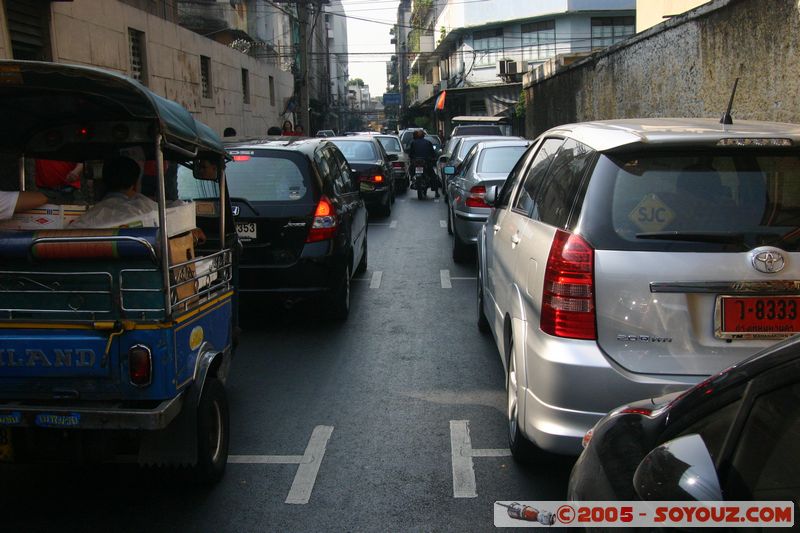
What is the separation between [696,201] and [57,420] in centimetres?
314

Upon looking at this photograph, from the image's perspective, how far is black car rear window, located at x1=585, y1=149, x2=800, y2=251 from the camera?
348 centimetres

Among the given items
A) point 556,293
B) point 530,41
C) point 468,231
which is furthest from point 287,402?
point 530,41

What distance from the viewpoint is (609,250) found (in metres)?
3.49

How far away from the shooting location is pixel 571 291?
11.6 ft

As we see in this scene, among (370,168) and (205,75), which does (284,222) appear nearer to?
(370,168)

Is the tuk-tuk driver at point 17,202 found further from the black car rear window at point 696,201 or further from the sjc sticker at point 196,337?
the black car rear window at point 696,201

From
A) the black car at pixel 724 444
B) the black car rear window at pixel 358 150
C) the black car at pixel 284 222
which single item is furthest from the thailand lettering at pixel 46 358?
the black car rear window at pixel 358 150

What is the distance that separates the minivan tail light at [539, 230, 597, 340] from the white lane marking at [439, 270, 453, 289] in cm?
580

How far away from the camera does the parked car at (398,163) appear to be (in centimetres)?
2238

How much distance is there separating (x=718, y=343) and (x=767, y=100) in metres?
6.31

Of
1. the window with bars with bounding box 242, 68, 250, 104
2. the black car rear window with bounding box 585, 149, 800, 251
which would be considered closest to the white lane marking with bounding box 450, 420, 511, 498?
the black car rear window with bounding box 585, 149, 800, 251

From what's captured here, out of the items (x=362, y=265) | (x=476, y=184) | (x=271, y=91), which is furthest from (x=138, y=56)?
(x=271, y=91)

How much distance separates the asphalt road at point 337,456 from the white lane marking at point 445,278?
5.84 ft

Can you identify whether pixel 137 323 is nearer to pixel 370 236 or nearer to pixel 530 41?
pixel 370 236
